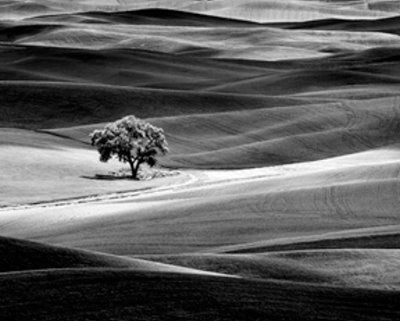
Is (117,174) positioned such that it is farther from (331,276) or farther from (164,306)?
(164,306)

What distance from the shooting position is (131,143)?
5762cm

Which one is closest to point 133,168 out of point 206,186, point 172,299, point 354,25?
point 206,186

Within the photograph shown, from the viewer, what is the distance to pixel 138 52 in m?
117

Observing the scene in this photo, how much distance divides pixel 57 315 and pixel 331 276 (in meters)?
8.21

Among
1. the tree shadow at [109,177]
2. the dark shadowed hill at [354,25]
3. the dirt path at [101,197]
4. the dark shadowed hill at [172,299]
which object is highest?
the dark shadowed hill at [354,25]

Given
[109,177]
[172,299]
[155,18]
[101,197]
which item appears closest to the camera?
[172,299]

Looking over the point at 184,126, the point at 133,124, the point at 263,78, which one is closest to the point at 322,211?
the point at 133,124

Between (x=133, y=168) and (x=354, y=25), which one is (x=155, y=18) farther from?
(x=133, y=168)

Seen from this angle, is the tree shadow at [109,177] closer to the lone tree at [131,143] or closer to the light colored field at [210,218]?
the lone tree at [131,143]

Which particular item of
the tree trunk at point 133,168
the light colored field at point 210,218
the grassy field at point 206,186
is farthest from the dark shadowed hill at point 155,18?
the light colored field at point 210,218

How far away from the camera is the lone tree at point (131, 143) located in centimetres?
5722

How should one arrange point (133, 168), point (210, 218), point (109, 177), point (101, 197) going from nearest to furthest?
point (210, 218) < point (101, 197) < point (109, 177) < point (133, 168)

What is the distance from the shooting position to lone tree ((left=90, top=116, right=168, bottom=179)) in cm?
5722

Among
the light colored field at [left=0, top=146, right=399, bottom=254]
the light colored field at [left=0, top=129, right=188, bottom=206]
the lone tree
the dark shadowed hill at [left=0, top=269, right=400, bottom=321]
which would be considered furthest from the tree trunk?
the dark shadowed hill at [left=0, top=269, right=400, bottom=321]
